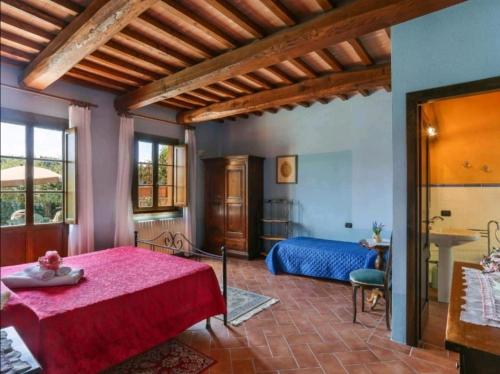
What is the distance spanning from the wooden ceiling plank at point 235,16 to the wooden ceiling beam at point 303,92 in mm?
1456

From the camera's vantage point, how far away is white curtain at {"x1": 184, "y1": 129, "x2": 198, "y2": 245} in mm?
5254

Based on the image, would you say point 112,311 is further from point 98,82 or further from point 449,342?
point 98,82

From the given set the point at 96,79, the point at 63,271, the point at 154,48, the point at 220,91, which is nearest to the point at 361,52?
the point at 220,91

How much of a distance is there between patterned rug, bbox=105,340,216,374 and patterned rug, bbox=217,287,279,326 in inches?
23.1

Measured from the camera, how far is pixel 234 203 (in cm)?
531

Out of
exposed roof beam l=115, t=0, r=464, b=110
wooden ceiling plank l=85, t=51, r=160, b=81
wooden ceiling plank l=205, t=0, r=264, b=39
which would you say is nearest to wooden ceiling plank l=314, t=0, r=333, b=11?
exposed roof beam l=115, t=0, r=464, b=110

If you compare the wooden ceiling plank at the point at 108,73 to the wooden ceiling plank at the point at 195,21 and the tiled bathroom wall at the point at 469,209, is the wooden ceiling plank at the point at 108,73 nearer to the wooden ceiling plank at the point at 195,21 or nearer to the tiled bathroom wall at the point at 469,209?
the wooden ceiling plank at the point at 195,21

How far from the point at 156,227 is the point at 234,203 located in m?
1.46

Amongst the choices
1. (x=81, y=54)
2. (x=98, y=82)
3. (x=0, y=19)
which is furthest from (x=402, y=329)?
(x=98, y=82)

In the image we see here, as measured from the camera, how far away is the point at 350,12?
2.13 meters

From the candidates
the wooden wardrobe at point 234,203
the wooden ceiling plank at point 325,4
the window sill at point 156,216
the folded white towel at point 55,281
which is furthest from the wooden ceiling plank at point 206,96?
the folded white towel at point 55,281

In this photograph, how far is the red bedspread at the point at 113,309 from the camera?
1.53 metres

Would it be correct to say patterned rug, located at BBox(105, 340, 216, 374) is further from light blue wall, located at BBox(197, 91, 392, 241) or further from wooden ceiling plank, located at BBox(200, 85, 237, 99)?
wooden ceiling plank, located at BBox(200, 85, 237, 99)

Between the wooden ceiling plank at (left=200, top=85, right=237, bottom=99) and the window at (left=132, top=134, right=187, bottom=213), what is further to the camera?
the window at (left=132, top=134, right=187, bottom=213)
